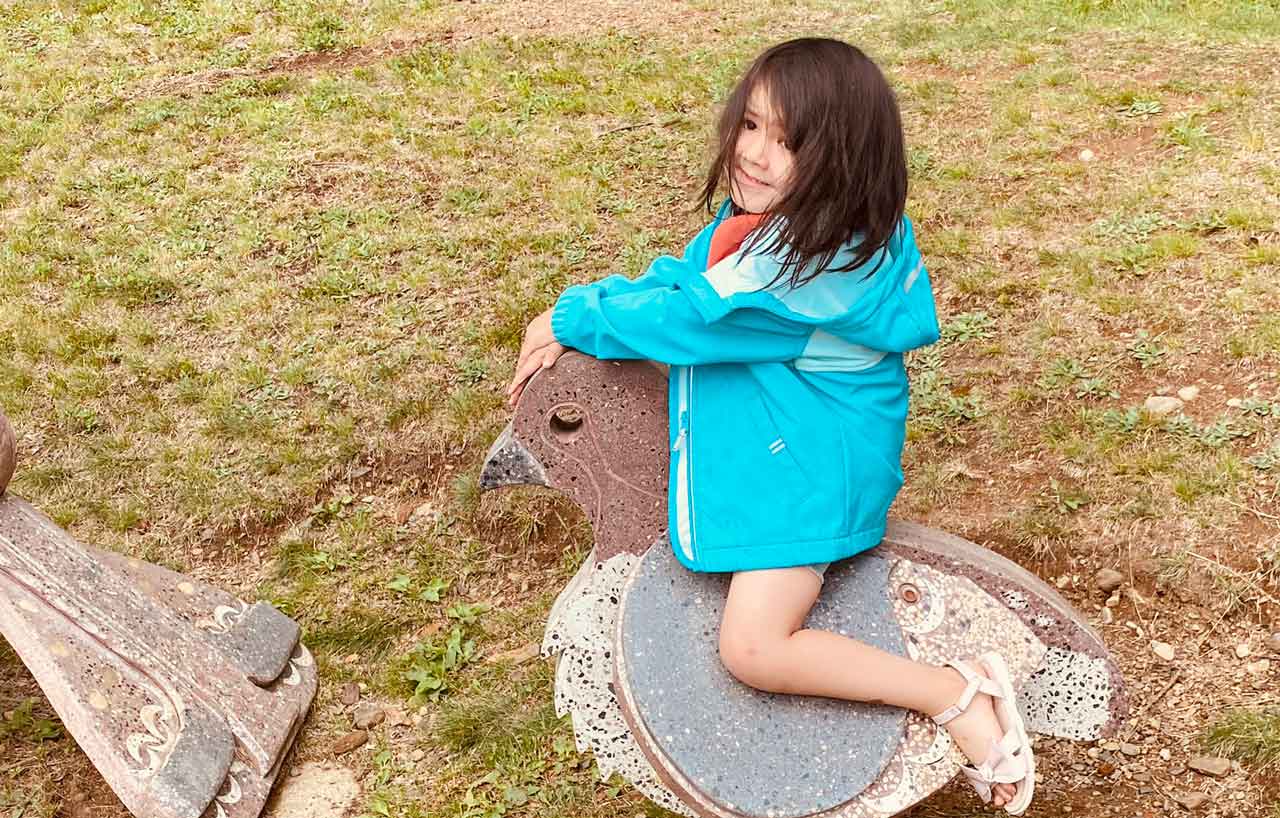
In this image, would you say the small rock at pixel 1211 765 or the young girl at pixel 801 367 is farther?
the small rock at pixel 1211 765

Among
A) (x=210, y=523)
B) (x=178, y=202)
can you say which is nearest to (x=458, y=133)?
(x=178, y=202)

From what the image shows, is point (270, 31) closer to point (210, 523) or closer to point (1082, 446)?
point (210, 523)

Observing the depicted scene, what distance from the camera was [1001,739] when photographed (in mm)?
2281

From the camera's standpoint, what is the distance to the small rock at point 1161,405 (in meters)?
Result: 3.71

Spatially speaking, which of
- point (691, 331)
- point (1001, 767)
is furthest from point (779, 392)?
point (1001, 767)

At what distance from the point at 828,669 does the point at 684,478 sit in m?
0.45

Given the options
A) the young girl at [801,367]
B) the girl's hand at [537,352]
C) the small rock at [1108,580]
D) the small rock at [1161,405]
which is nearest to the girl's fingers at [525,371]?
the girl's hand at [537,352]

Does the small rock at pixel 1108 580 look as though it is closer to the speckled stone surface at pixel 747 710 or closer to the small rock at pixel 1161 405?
the small rock at pixel 1161 405

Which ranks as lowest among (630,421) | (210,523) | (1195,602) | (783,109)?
(1195,602)

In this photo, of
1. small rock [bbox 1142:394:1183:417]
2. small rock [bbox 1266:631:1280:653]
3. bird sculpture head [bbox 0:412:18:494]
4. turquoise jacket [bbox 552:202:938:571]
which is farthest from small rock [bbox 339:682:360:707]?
small rock [bbox 1142:394:1183:417]

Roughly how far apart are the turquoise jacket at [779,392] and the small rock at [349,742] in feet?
3.89

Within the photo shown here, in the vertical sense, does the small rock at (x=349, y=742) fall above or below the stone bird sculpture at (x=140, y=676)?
below

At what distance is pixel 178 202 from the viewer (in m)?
5.80

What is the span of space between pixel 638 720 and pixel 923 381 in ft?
6.66
